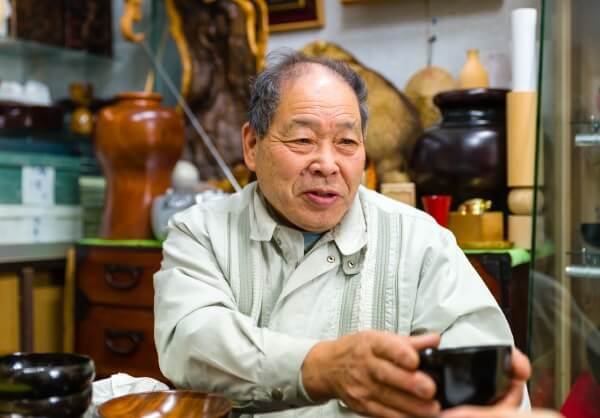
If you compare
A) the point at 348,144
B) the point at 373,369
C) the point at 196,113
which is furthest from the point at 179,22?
the point at 373,369

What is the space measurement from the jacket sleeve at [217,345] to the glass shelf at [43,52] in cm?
196

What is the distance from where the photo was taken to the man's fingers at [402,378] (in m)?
0.79

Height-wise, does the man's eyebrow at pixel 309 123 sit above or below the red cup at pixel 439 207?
above

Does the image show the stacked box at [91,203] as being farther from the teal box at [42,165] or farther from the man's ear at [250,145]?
the man's ear at [250,145]

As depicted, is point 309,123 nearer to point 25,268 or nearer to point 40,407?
point 40,407

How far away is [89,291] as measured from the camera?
8.58 feet

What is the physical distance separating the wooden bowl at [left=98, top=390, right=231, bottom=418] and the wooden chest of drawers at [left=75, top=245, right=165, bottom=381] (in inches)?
57.7

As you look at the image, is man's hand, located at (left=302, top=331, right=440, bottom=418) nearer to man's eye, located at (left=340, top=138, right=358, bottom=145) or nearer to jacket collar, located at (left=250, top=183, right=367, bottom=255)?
jacket collar, located at (left=250, top=183, right=367, bottom=255)

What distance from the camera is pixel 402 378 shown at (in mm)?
814

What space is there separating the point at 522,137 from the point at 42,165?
5.94 ft

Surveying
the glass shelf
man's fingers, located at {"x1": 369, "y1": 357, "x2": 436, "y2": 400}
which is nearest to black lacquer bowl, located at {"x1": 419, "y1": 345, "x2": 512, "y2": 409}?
man's fingers, located at {"x1": 369, "y1": 357, "x2": 436, "y2": 400}

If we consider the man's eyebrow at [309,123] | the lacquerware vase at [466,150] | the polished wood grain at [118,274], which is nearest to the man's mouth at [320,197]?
the man's eyebrow at [309,123]

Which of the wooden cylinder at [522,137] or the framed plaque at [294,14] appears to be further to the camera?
the framed plaque at [294,14]

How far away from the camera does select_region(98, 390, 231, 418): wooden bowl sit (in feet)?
3.01
